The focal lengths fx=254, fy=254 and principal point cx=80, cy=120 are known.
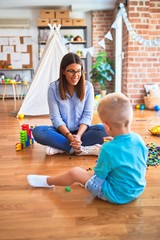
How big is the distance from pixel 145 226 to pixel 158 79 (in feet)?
11.7

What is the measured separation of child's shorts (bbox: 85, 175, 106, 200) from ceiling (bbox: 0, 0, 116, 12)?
4567 millimetres

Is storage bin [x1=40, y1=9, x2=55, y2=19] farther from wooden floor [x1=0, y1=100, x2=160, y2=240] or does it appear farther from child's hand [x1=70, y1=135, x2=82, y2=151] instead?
wooden floor [x1=0, y1=100, x2=160, y2=240]

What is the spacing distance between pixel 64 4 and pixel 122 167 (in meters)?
4.98

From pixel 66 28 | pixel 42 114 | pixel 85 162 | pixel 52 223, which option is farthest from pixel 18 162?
pixel 66 28

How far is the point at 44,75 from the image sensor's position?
3.53 metres

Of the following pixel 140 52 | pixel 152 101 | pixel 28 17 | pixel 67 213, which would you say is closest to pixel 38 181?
pixel 67 213

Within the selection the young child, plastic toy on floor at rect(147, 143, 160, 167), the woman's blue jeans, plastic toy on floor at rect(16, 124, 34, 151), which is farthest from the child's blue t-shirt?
plastic toy on floor at rect(16, 124, 34, 151)

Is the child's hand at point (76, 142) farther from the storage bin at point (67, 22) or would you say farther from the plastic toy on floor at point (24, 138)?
A: the storage bin at point (67, 22)

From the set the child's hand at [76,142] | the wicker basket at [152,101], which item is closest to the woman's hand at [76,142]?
the child's hand at [76,142]

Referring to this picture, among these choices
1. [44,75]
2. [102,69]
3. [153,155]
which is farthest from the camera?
[102,69]

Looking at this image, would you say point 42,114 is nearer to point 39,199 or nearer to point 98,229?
point 39,199

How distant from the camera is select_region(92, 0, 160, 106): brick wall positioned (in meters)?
3.95

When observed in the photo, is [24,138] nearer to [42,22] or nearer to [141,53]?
[141,53]

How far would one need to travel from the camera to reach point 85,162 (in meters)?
1.71
